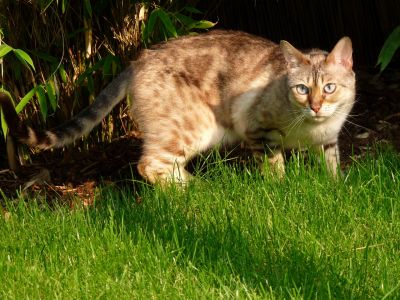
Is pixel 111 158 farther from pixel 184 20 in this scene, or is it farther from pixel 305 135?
pixel 305 135

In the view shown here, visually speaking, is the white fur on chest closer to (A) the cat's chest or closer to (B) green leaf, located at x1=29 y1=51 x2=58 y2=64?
(A) the cat's chest

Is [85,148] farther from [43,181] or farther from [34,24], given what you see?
[34,24]

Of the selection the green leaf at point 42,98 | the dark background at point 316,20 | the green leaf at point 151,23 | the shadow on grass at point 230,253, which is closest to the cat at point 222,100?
the green leaf at point 151,23

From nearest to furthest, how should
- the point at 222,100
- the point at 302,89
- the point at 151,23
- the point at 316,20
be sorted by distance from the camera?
1. the point at 302,89
2. the point at 151,23
3. the point at 222,100
4. the point at 316,20

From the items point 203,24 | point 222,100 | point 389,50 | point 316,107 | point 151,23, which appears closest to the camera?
point 389,50

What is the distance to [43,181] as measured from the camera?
616cm

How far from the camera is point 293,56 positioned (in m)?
5.33

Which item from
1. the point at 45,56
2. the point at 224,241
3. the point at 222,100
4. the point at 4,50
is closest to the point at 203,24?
the point at 222,100

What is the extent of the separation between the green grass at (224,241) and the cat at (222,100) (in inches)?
17.7

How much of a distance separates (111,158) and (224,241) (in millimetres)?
2608

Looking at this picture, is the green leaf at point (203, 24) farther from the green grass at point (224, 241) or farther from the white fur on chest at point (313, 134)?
the green grass at point (224, 241)

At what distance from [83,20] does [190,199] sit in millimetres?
2278

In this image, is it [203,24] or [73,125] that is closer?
[73,125]

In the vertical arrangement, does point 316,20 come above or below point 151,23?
below
